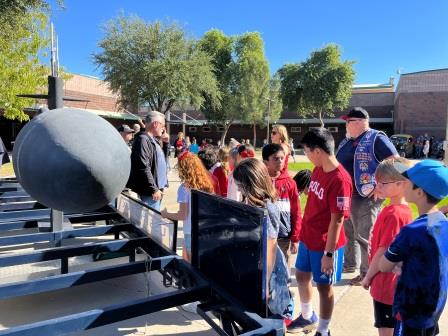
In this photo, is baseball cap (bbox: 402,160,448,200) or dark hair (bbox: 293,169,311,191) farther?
dark hair (bbox: 293,169,311,191)

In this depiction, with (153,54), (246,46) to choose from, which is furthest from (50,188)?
(246,46)

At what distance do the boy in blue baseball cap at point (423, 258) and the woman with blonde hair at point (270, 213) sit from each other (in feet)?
2.06

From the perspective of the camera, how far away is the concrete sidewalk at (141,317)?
133 inches

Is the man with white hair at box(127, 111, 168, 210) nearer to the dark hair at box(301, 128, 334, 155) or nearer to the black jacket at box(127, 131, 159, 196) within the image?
the black jacket at box(127, 131, 159, 196)

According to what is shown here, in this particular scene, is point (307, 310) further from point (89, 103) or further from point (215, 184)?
point (89, 103)

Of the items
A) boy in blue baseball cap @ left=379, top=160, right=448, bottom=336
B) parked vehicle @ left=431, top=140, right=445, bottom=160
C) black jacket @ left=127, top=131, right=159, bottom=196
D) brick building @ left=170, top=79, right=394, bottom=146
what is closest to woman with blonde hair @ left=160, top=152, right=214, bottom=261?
black jacket @ left=127, top=131, right=159, bottom=196

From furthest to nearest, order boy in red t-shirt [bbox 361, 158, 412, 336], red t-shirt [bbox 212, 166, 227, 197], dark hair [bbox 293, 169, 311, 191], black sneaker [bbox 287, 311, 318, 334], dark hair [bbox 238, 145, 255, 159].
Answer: dark hair [bbox 238, 145, 255, 159] < red t-shirt [bbox 212, 166, 227, 197] < dark hair [bbox 293, 169, 311, 191] < black sneaker [bbox 287, 311, 318, 334] < boy in red t-shirt [bbox 361, 158, 412, 336]

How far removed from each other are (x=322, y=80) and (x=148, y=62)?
20498 millimetres

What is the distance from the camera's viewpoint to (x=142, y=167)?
16.2 ft

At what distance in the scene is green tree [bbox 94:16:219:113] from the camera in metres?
26.2

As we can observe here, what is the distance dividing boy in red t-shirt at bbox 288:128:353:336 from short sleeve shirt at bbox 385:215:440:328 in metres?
0.78

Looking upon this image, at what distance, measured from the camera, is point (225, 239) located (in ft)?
7.54

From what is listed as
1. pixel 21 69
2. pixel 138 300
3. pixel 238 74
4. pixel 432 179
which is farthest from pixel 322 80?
pixel 138 300

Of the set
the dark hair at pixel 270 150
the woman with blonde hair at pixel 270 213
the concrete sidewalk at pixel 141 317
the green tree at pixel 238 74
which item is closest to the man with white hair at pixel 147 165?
the concrete sidewalk at pixel 141 317
